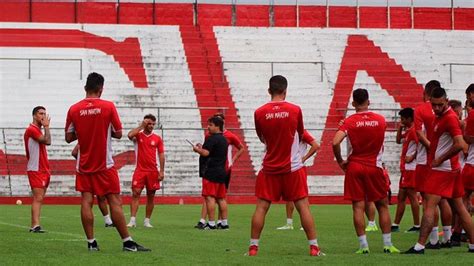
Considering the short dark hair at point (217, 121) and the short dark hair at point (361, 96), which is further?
the short dark hair at point (217, 121)

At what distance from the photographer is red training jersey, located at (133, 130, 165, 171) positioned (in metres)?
22.2

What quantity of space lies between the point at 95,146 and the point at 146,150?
7.98m

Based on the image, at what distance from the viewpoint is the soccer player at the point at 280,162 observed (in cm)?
1385

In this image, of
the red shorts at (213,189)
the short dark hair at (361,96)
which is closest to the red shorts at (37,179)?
the red shorts at (213,189)

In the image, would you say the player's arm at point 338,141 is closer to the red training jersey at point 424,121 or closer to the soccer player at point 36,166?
the red training jersey at point 424,121

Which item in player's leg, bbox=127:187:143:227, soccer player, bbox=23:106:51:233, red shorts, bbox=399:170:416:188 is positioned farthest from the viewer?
player's leg, bbox=127:187:143:227

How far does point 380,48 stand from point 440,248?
31.1m

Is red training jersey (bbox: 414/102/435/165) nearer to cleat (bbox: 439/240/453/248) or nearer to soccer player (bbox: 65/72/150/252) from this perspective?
cleat (bbox: 439/240/453/248)

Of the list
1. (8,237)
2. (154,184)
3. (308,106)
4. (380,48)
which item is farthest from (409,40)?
(8,237)

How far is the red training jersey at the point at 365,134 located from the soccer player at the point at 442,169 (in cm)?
72

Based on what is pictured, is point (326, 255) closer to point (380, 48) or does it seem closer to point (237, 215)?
point (237, 215)

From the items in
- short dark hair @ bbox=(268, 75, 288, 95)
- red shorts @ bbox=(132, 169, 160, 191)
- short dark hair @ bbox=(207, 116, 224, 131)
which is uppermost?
short dark hair @ bbox=(268, 75, 288, 95)

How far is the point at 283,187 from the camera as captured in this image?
14.0 metres

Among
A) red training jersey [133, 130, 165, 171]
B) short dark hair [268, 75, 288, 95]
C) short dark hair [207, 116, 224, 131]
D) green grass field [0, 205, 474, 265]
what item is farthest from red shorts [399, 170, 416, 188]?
short dark hair [268, 75, 288, 95]
